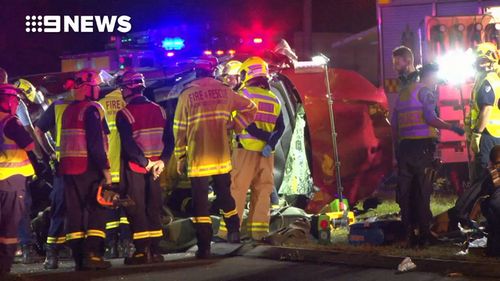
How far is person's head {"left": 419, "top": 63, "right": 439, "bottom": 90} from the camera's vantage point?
8.56 meters

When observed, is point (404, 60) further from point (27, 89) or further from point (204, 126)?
point (27, 89)

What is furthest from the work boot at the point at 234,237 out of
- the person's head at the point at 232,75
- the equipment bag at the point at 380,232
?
the person's head at the point at 232,75

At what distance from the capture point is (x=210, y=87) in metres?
8.83

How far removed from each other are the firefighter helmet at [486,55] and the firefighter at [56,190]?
162 inches

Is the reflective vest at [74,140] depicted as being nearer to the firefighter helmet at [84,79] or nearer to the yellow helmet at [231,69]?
the firefighter helmet at [84,79]

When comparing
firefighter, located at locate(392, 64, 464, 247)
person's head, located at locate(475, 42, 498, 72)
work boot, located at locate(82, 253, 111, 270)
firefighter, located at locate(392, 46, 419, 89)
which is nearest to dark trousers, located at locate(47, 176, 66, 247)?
work boot, located at locate(82, 253, 111, 270)

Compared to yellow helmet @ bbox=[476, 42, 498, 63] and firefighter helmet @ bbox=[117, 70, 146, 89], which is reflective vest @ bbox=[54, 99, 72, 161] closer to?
firefighter helmet @ bbox=[117, 70, 146, 89]

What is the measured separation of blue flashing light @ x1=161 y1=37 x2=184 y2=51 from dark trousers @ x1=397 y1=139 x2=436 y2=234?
6.36m

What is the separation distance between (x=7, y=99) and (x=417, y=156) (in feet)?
12.6

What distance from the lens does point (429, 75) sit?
8.59 metres

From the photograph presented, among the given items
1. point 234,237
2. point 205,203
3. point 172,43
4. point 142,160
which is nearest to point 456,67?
point 172,43

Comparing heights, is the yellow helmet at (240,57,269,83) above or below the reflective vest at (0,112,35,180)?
above

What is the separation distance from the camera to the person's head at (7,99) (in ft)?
26.4

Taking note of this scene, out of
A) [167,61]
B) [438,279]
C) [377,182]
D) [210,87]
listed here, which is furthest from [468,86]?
[438,279]
